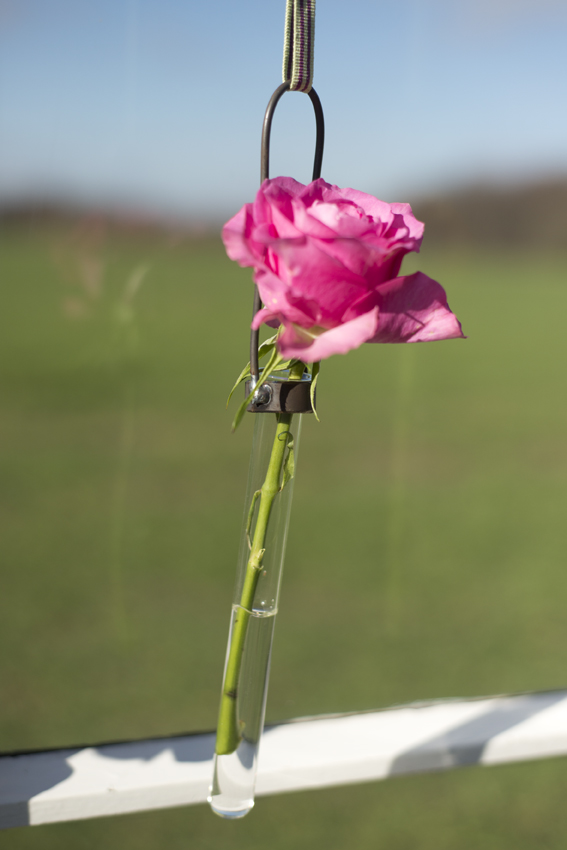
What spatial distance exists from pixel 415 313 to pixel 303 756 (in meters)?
0.31

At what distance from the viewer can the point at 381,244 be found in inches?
10.6

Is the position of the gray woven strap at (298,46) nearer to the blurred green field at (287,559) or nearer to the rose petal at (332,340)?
the rose petal at (332,340)

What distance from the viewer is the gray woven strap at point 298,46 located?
328 millimetres

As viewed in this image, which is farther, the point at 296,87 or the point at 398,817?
the point at 398,817

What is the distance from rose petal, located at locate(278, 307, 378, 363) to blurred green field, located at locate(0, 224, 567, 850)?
38 cm

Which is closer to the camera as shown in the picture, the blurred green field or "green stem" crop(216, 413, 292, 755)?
"green stem" crop(216, 413, 292, 755)

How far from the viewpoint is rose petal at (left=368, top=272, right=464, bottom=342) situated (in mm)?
274

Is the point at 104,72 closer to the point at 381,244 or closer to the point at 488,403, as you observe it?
the point at 381,244

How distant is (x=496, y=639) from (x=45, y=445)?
138 inches

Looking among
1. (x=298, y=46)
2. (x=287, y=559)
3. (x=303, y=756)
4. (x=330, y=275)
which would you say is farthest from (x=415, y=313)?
(x=287, y=559)

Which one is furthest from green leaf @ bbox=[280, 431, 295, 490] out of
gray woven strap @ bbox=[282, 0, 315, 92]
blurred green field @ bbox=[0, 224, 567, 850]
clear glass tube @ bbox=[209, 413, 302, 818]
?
blurred green field @ bbox=[0, 224, 567, 850]

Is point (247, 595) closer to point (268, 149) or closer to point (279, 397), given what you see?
point (279, 397)

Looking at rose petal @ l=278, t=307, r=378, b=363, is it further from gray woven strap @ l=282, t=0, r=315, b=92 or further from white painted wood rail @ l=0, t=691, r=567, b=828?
white painted wood rail @ l=0, t=691, r=567, b=828

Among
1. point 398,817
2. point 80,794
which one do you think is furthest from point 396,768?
point 398,817
